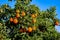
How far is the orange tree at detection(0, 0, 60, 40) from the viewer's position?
14.4m

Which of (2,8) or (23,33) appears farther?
A: (2,8)

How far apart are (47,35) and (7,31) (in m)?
2.58

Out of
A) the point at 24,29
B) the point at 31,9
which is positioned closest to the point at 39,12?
the point at 31,9

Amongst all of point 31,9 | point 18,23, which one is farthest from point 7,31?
point 31,9

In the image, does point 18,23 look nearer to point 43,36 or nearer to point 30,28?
point 30,28

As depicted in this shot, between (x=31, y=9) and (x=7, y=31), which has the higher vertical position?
(x=31, y=9)

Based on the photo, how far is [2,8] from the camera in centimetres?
1541

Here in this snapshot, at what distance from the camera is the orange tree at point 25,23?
1445 cm

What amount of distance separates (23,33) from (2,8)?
2391mm

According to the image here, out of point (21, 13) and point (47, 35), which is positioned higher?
point (21, 13)

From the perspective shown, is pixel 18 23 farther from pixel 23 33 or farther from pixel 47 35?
pixel 47 35

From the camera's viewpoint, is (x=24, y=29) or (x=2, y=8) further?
(x=2, y=8)

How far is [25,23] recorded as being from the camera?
1434 cm

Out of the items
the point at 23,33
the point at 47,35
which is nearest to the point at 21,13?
the point at 23,33
